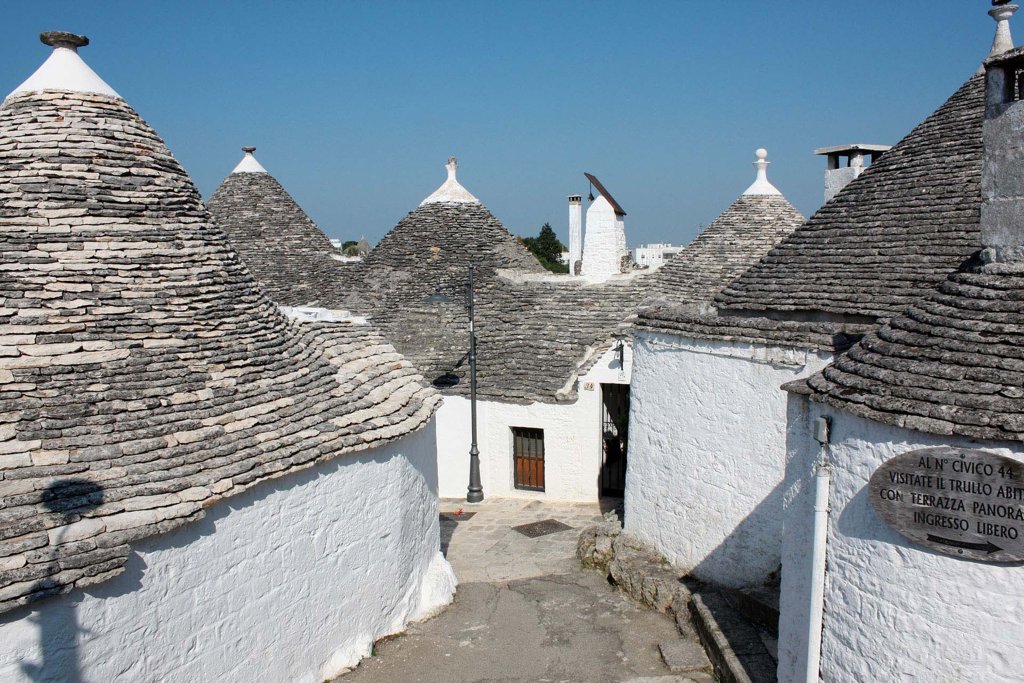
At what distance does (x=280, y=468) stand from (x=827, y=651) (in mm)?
4828

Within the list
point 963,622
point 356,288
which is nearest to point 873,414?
point 963,622

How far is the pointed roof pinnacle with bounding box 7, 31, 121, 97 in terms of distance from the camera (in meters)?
8.86

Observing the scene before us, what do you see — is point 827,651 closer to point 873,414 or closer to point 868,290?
point 873,414

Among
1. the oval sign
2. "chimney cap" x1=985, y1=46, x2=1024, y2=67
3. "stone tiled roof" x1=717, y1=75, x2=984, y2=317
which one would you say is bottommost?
the oval sign

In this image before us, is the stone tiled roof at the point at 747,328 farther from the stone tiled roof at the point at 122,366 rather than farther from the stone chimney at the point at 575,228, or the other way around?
the stone chimney at the point at 575,228

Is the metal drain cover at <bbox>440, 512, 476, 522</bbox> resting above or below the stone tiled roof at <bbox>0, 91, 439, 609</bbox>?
below

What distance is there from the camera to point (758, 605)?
8.99 m

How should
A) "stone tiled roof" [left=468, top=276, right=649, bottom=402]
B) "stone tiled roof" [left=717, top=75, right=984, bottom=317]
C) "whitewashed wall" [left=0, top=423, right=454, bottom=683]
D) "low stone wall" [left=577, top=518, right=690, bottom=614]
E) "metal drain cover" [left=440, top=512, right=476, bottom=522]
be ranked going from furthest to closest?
1. "stone tiled roof" [left=468, top=276, right=649, bottom=402]
2. "metal drain cover" [left=440, top=512, right=476, bottom=522]
3. "low stone wall" [left=577, top=518, right=690, bottom=614]
4. "stone tiled roof" [left=717, top=75, right=984, bottom=317]
5. "whitewashed wall" [left=0, top=423, right=454, bottom=683]

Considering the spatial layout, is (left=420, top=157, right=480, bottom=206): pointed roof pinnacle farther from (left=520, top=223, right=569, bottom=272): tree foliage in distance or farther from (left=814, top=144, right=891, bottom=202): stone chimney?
(left=520, top=223, right=569, bottom=272): tree foliage in distance

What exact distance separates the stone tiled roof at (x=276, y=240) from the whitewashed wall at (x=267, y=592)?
9.44 meters

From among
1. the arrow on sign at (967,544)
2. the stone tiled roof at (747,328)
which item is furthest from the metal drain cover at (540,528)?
the arrow on sign at (967,544)

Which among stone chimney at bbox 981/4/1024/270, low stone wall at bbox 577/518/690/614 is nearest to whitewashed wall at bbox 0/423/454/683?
low stone wall at bbox 577/518/690/614

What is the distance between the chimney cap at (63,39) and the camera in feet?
Answer: 29.1

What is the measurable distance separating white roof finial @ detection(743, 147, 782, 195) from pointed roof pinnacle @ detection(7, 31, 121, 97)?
12.7 m
